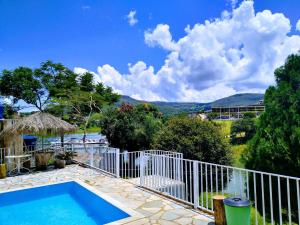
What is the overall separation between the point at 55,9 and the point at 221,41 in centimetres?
859

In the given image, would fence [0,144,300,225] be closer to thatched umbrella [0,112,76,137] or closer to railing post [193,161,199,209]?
railing post [193,161,199,209]

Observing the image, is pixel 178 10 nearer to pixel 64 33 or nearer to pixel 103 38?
pixel 103 38

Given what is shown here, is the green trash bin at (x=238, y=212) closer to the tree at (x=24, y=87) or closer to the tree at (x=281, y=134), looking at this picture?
the tree at (x=281, y=134)

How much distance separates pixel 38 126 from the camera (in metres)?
10.4

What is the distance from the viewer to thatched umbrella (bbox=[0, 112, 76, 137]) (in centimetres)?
1020

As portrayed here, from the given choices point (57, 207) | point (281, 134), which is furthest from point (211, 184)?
point (57, 207)

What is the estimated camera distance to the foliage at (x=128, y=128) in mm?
12953

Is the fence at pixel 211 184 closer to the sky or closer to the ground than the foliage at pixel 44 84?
closer to the ground

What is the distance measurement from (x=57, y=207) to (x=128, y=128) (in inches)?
247

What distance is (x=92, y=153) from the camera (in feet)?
35.6

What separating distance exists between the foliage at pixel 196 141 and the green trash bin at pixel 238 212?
5.37 m

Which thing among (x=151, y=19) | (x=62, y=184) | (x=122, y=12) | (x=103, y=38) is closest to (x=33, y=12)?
(x=103, y=38)

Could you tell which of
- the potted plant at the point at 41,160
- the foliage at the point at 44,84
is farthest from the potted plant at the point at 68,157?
the foliage at the point at 44,84

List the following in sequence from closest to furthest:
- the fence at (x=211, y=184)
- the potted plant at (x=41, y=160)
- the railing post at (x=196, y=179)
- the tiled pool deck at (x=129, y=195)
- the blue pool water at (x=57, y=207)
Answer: the tiled pool deck at (x=129, y=195)
the fence at (x=211, y=184)
the railing post at (x=196, y=179)
the blue pool water at (x=57, y=207)
the potted plant at (x=41, y=160)
